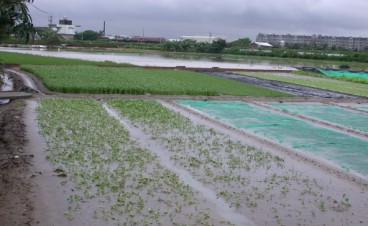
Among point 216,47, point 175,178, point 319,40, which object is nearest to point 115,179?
point 175,178

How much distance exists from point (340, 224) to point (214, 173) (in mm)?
2636

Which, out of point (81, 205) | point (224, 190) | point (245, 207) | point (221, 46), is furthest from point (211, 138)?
point (221, 46)

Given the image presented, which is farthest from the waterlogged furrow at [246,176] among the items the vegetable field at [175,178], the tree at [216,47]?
the tree at [216,47]

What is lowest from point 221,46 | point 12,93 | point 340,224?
point 340,224

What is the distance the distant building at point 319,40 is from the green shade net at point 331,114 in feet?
307

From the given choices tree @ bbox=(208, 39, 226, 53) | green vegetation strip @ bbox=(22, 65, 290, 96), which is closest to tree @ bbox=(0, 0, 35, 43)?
green vegetation strip @ bbox=(22, 65, 290, 96)

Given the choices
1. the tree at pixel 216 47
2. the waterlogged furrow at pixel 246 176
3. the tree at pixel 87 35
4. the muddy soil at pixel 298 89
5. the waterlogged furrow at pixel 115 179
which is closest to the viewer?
the waterlogged furrow at pixel 115 179

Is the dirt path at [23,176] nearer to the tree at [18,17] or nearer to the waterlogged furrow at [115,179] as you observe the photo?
the waterlogged furrow at [115,179]

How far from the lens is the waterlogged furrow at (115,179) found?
20.6ft

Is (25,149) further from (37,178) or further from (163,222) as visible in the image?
(163,222)

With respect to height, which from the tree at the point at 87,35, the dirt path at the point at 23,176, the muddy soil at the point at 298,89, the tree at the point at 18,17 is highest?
the tree at the point at 87,35

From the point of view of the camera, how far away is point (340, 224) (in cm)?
639

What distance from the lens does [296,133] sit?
41.5 ft

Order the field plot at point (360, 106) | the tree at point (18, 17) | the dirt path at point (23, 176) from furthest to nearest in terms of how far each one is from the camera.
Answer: the field plot at point (360, 106) → the dirt path at point (23, 176) → the tree at point (18, 17)
